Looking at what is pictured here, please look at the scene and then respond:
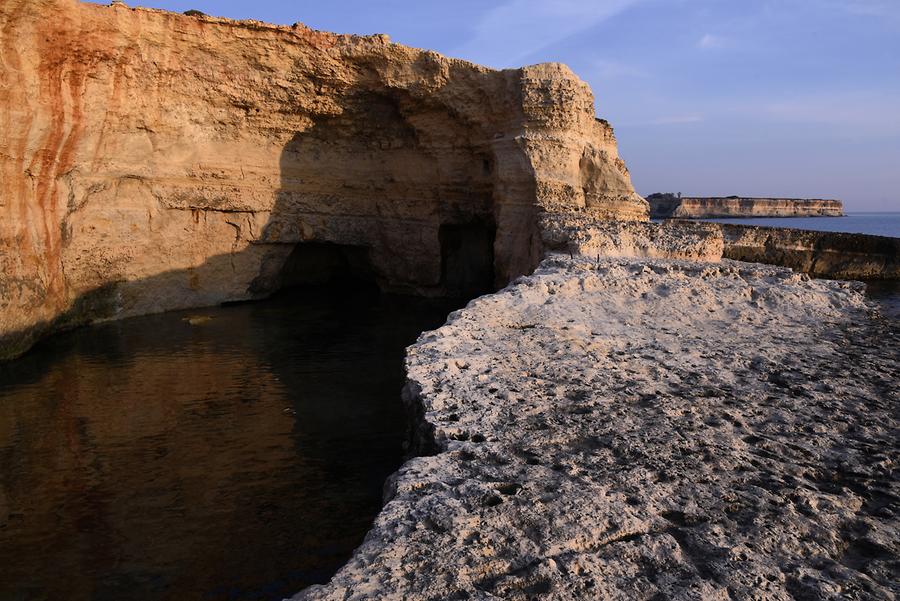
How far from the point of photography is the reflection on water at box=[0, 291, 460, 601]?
11.8ft

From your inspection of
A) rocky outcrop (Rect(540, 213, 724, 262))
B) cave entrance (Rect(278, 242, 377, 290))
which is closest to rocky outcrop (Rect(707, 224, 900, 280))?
rocky outcrop (Rect(540, 213, 724, 262))

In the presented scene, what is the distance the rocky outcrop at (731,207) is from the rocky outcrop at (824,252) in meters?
44.2

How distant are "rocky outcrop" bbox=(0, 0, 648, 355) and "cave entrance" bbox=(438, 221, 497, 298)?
0.05 m

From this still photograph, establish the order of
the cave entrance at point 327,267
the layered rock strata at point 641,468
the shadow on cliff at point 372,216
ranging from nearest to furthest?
the layered rock strata at point 641,468
the shadow on cliff at point 372,216
the cave entrance at point 327,267

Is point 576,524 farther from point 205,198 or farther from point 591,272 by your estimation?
point 205,198

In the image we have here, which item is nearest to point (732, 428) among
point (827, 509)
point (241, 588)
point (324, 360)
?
point (827, 509)

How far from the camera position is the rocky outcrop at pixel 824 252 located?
53.3ft

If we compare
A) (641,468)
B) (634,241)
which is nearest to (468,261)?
(634,241)

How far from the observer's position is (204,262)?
11414 millimetres

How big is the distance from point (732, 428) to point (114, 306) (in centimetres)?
1022

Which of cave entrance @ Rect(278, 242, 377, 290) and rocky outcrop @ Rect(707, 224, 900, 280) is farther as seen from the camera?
rocky outcrop @ Rect(707, 224, 900, 280)

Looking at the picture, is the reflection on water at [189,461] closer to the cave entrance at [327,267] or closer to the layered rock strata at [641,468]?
the layered rock strata at [641,468]

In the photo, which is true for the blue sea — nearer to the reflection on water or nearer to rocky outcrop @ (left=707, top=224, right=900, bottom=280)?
rocky outcrop @ (left=707, top=224, right=900, bottom=280)

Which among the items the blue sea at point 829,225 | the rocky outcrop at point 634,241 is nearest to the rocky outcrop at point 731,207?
the blue sea at point 829,225
